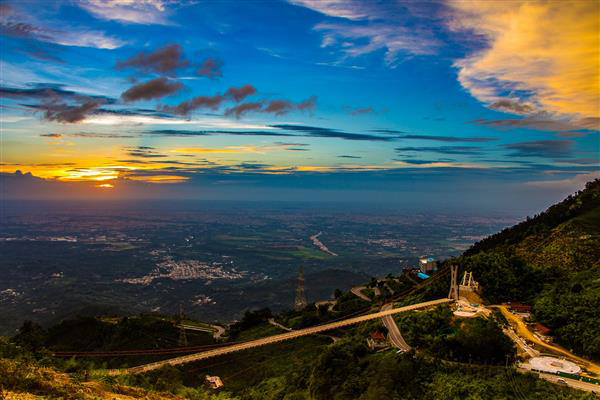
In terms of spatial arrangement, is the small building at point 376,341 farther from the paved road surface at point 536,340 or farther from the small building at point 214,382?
the small building at point 214,382

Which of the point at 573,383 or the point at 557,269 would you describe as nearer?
the point at 573,383

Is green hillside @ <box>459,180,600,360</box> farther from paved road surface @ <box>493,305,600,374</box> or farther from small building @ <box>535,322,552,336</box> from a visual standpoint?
paved road surface @ <box>493,305,600,374</box>

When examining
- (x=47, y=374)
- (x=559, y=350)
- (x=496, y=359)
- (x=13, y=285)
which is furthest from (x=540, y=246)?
(x=13, y=285)

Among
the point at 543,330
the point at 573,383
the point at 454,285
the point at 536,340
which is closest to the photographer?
the point at 573,383

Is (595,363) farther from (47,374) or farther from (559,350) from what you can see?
(47,374)

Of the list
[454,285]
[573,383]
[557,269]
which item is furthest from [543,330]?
[557,269]

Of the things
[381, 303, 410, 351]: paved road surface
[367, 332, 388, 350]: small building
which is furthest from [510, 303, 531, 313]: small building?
[367, 332, 388, 350]: small building

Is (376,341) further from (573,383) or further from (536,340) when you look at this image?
(573,383)

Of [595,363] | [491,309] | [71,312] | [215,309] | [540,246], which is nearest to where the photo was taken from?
[595,363]
